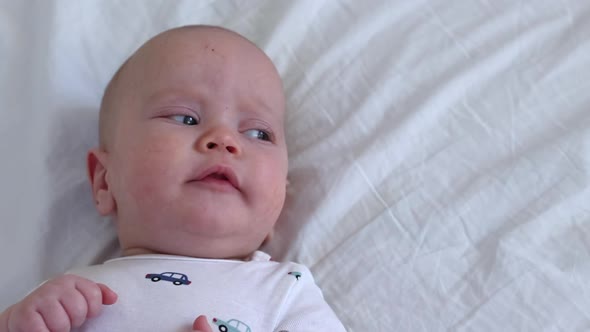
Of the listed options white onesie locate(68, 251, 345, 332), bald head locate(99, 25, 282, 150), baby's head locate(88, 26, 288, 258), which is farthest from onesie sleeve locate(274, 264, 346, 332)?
bald head locate(99, 25, 282, 150)

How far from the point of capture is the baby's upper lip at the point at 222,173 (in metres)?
0.97

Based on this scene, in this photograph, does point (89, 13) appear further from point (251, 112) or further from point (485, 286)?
point (485, 286)

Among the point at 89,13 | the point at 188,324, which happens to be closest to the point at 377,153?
the point at 188,324

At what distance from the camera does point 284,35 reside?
50.1 inches

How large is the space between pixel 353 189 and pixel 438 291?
211 mm

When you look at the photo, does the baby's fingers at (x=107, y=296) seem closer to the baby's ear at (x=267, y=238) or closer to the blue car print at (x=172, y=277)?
the blue car print at (x=172, y=277)

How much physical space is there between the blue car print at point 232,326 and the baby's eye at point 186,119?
297 millimetres

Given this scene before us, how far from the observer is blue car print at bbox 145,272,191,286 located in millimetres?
950

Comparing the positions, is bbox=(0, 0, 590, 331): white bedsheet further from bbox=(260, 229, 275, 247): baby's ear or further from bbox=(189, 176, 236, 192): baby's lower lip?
bbox=(189, 176, 236, 192): baby's lower lip

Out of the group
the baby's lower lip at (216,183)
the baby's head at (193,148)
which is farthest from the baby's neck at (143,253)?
the baby's lower lip at (216,183)

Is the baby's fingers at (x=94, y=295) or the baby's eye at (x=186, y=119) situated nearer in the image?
the baby's fingers at (x=94, y=295)

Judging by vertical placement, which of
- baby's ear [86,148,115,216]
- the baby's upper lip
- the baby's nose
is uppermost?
the baby's nose

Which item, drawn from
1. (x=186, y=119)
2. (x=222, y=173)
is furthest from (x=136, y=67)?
(x=222, y=173)

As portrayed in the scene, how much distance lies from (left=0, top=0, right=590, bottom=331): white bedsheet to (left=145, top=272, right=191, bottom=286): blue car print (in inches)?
7.6
